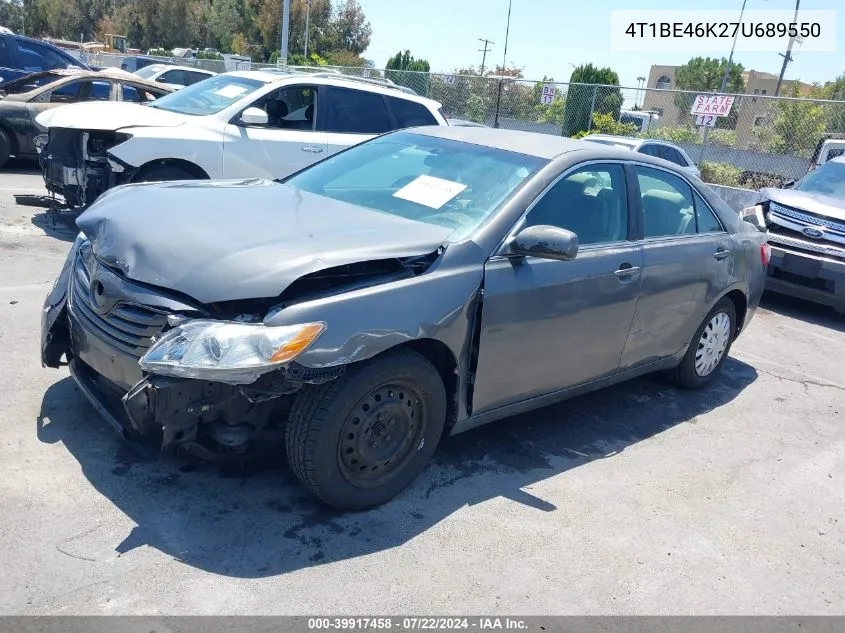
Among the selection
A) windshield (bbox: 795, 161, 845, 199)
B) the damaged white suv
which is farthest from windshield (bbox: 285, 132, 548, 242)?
windshield (bbox: 795, 161, 845, 199)

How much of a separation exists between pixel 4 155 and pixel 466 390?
9605 millimetres

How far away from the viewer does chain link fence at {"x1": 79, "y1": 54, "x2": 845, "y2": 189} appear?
1750cm

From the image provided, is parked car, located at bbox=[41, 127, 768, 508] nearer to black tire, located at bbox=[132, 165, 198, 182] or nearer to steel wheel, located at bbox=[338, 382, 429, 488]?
steel wheel, located at bbox=[338, 382, 429, 488]

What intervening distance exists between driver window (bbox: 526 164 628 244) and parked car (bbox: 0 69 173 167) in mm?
8726

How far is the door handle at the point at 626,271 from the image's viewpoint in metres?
4.34

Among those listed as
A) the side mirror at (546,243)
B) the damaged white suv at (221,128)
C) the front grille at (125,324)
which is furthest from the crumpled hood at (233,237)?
the damaged white suv at (221,128)

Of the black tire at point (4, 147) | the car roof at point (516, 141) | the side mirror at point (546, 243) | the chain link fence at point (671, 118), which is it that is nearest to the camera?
the side mirror at point (546, 243)

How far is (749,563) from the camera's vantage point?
354cm

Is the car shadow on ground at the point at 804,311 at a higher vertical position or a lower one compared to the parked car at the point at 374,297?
lower

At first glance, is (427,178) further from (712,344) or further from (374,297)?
(712,344)

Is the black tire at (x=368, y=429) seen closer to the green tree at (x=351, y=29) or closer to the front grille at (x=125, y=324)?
the front grille at (x=125, y=324)

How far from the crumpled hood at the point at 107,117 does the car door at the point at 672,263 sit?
16.4ft

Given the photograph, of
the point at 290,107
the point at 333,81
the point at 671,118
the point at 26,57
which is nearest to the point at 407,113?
the point at 333,81

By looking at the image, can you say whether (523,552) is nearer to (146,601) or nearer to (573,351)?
(573,351)
